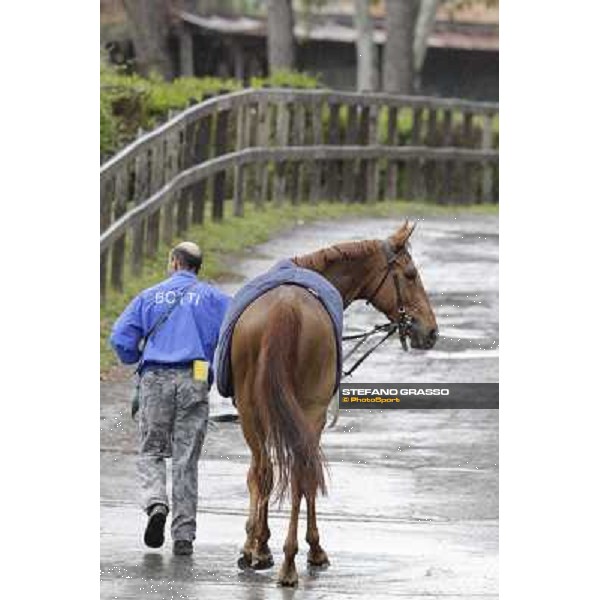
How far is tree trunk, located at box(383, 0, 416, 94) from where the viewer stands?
2534 centimetres

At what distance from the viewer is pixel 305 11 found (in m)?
28.0

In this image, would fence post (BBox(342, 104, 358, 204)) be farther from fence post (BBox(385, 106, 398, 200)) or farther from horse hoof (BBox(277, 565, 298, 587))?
horse hoof (BBox(277, 565, 298, 587))

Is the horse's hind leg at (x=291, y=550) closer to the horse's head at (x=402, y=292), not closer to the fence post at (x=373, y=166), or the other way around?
the horse's head at (x=402, y=292)

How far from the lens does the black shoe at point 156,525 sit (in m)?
13.3

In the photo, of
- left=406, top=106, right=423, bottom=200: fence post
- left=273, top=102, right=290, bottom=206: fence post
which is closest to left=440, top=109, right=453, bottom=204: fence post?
left=406, top=106, right=423, bottom=200: fence post

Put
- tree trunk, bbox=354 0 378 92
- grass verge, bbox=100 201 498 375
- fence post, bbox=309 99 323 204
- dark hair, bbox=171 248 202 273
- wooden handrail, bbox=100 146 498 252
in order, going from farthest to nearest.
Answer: tree trunk, bbox=354 0 378 92 → fence post, bbox=309 99 323 204 → wooden handrail, bbox=100 146 498 252 → grass verge, bbox=100 201 498 375 → dark hair, bbox=171 248 202 273

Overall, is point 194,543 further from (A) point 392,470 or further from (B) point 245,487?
(A) point 392,470

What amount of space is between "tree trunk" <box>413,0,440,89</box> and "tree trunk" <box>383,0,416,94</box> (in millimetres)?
374

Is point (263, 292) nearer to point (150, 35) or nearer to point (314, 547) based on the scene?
point (314, 547)

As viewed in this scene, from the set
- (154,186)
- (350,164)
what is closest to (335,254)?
(154,186)

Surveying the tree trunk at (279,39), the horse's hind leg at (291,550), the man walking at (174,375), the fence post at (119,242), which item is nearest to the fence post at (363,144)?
the tree trunk at (279,39)

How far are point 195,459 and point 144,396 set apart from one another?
1.34 feet
